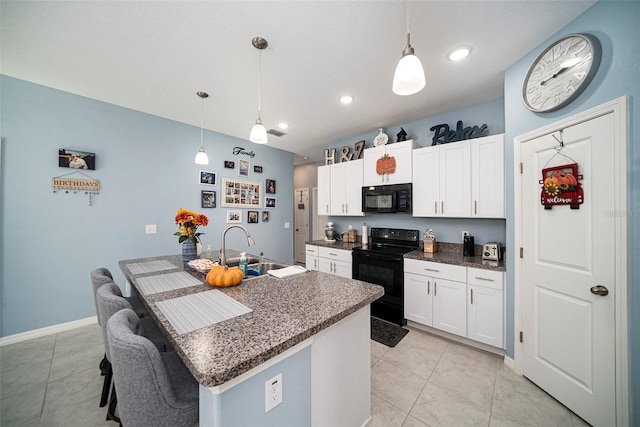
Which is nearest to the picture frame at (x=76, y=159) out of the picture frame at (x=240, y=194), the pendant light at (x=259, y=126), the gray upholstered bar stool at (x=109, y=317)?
the picture frame at (x=240, y=194)

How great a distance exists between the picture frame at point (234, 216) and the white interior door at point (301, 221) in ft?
8.03

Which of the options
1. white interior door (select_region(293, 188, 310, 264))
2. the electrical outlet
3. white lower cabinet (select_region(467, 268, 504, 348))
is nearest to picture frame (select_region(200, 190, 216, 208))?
white interior door (select_region(293, 188, 310, 264))

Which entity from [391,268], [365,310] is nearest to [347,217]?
[391,268]

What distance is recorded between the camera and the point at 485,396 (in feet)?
5.51

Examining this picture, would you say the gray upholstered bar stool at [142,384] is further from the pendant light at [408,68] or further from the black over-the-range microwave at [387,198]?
the black over-the-range microwave at [387,198]

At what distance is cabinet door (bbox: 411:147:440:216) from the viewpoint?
2.77m

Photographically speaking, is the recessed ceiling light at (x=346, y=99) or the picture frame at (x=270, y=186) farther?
the picture frame at (x=270, y=186)

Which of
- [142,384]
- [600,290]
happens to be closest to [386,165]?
[600,290]

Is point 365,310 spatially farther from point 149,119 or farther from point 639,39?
point 149,119

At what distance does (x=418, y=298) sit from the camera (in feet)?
8.46

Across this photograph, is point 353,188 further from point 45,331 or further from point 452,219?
point 45,331

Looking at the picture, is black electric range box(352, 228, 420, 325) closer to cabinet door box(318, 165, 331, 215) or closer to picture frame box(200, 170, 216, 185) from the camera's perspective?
cabinet door box(318, 165, 331, 215)

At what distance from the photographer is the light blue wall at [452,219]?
8.61ft

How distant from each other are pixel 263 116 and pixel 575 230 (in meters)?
3.39
